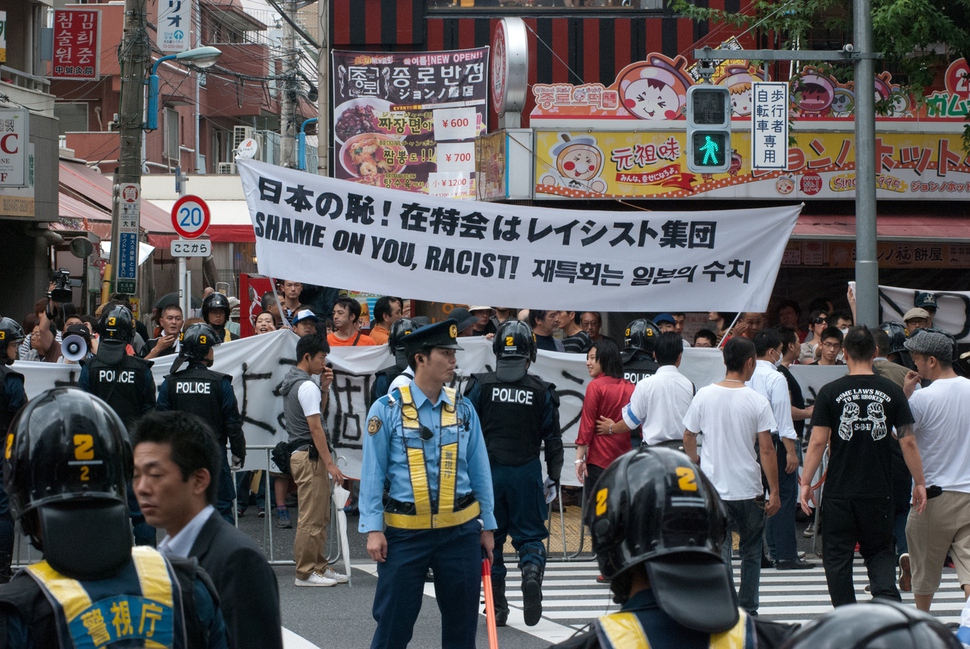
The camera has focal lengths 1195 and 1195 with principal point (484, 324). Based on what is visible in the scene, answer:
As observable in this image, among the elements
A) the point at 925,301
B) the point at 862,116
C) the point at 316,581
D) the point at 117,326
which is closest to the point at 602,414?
the point at 316,581

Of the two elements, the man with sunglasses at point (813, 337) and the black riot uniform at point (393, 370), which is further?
the man with sunglasses at point (813, 337)

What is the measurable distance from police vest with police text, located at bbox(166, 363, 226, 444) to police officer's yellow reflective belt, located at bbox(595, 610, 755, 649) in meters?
7.04

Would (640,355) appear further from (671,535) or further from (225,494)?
(671,535)

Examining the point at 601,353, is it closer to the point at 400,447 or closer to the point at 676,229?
the point at 676,229

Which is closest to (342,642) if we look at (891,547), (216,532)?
(891,547)

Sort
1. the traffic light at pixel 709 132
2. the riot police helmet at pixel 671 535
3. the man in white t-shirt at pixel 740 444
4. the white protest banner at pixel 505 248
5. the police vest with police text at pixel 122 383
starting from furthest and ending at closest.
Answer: the traffic light at pixel 709 132 → the white protest banner at pixel 505 248 → the police vest with police text at pixel 122 383 → the man in white t-shirt at pixel 740 444 → the riot police helmet at pixel 671 535

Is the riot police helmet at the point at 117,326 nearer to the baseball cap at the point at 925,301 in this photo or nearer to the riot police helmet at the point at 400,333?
the riot police helmet at the point at 400,333

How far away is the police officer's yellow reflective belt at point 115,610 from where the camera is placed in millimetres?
2471

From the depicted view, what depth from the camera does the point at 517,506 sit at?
819cm

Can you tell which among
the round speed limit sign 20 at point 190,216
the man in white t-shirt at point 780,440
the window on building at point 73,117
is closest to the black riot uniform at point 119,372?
the man in white t-shirt at point 780,440

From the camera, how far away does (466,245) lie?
10539 mm

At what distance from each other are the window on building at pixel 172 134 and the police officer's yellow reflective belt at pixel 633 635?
130ft

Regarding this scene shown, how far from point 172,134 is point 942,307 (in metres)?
32.5

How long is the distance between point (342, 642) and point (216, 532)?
15.3 feet
